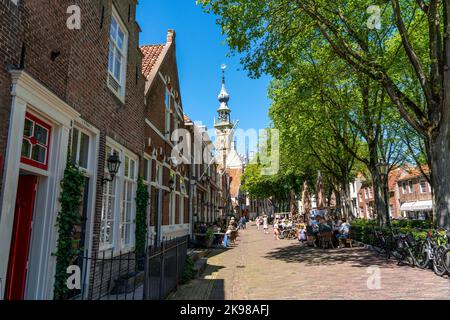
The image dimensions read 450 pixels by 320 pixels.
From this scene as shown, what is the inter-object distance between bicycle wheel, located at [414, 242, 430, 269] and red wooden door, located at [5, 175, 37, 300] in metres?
10.5

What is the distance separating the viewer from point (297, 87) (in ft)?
57.8

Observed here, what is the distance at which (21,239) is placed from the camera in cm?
530

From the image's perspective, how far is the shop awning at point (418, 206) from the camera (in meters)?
40.6

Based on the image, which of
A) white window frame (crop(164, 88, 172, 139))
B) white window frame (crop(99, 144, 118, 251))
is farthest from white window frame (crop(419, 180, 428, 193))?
white window frame (crop(99, 144, 118, 251))

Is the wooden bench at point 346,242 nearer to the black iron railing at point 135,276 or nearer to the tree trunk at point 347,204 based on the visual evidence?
the tree trunk at point 347,204

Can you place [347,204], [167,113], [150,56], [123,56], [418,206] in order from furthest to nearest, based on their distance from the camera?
[418,206] → [347,204] → [167,113] → [150,56] → [123,56]

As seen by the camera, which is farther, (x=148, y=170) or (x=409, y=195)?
(x=409, y=195)

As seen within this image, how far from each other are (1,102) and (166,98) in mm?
11329

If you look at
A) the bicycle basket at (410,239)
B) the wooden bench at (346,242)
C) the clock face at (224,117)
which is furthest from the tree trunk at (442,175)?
the clock face at (224,117)

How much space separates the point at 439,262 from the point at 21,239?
32.7 feet

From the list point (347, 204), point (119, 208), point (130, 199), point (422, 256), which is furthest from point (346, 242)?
point (119, 208)

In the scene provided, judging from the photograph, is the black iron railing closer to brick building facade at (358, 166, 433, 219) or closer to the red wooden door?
the red wooden door

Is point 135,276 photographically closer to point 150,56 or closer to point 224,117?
point 150,56

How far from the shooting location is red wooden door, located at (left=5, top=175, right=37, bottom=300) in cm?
508
